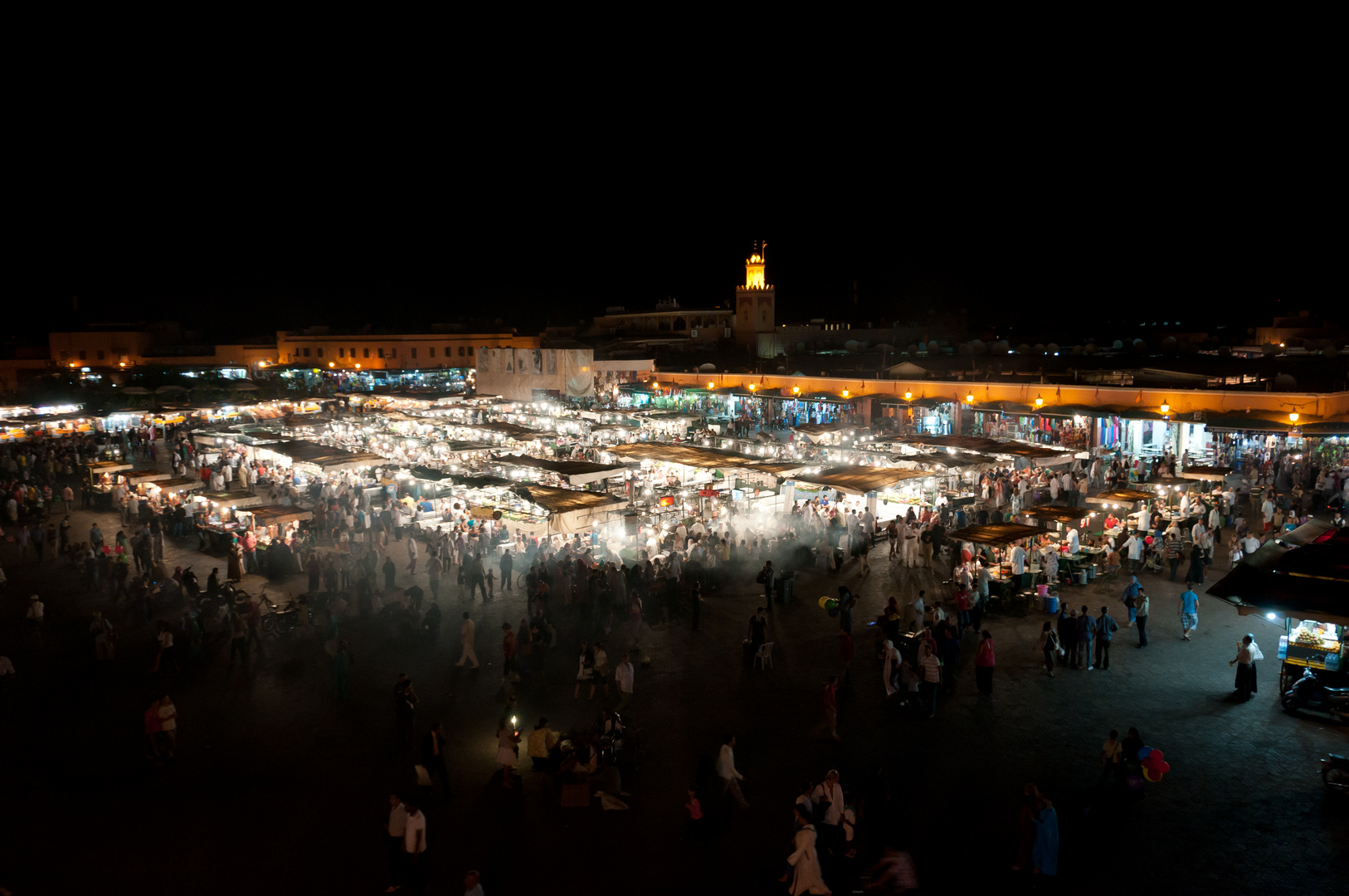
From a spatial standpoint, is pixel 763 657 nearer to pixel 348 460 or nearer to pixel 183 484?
pixel 348 460

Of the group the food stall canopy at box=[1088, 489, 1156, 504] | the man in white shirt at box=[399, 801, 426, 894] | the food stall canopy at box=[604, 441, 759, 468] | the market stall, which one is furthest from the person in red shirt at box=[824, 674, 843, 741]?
the food stall canopy at box=[604, 441, 759, 468]

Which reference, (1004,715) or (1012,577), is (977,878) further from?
(1012,577)

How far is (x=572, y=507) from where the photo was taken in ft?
44.0

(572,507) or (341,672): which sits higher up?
(572,507)

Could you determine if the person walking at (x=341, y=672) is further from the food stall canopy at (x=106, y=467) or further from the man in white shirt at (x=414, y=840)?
the food stall canopy at (x=106, y=467)

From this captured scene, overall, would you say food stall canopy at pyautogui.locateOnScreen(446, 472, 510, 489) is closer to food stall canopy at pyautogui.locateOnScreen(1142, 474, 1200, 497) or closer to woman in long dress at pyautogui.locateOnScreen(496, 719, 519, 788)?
woman in long dress at pyautogui.locateOnScreen(496, 719, 519, 788)

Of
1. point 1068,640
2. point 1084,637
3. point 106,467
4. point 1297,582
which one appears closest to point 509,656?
point 1068,640

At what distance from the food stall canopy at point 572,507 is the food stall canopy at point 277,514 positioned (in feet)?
13.9

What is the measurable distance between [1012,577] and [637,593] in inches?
212

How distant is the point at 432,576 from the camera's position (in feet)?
42.3

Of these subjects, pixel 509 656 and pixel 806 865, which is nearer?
pixel 806 865

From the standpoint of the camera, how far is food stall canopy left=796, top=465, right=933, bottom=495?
49.0 feet

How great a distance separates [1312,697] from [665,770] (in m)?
6.29

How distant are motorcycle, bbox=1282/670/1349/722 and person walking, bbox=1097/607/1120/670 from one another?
1.62 m
